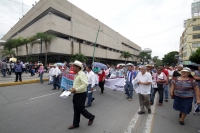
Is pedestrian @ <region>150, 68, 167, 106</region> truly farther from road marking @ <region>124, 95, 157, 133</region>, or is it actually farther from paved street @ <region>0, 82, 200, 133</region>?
road marking @ <region>124, 95, 157, 133</region>

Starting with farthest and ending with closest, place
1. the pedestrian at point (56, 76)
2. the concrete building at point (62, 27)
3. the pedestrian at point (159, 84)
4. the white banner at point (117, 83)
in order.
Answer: the concrete building at point (62, 27), the pedestrian at point (56, 76), the white banner at point (117, 83), the pedestrian at point (159, 84)

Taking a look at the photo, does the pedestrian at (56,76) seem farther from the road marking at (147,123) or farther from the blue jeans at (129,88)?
the road marking at (147,123)

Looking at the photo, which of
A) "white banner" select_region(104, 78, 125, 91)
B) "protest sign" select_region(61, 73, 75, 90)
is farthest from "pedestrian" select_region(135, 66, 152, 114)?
"protest sign" select_region(61, 73, 75, 90)

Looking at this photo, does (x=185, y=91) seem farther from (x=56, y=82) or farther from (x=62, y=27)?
(x=62, y=27)

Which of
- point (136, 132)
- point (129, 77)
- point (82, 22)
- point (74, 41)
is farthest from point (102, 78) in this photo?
point (82, 22)

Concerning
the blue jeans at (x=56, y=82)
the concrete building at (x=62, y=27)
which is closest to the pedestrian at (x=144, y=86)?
the blue jeans at (x=56, y=82)

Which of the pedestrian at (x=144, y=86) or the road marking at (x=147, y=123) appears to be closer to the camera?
the road marking at (x=147, y=123)

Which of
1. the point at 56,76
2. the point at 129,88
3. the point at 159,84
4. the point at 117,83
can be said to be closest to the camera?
the point at 159,84

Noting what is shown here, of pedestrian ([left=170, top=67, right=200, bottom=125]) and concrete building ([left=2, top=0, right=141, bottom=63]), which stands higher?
concrete building ([left=2, top=0, right=141, bottom=63])

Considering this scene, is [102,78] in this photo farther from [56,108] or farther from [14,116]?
[14,116]

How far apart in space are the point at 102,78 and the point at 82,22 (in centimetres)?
2672

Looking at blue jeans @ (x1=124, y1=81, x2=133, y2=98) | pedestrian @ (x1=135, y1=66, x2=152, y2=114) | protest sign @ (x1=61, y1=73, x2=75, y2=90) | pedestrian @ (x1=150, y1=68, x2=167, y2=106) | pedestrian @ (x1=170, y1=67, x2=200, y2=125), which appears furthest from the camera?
blue jeans @ (x1=124, y1=81, x2=133, y2=98)

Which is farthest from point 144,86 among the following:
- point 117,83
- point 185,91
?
point 117,83

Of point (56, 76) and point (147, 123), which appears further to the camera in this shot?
point (56, 76)
